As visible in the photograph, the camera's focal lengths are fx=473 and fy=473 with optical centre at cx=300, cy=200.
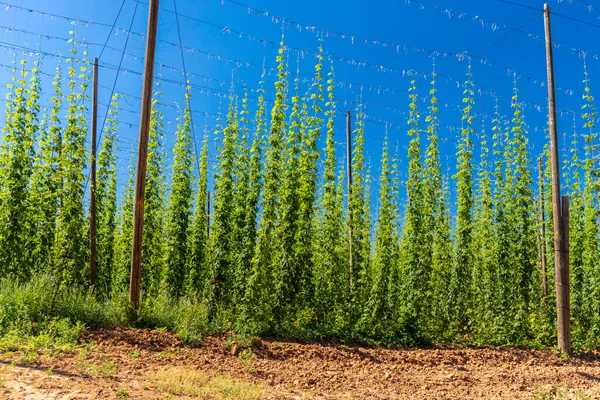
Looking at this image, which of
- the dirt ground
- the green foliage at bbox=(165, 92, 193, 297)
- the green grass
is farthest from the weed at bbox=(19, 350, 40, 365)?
the green foliage at bbox=(165, 92, 193, 297)

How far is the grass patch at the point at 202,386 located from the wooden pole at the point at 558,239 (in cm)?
668

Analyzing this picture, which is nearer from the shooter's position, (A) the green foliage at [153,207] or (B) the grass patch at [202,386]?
(B) the grass patch at [202,386]

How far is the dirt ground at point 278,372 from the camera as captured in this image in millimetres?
5488

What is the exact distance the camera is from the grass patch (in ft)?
18.1

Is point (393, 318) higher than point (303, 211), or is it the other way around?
point (303, 211)

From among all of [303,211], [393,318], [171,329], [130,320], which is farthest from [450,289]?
[130,320]

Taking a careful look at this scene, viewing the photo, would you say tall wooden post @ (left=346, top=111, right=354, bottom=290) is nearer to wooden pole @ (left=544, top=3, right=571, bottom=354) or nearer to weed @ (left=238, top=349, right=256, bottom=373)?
weed @ (left=238, top=349, right=256, bottom=373)

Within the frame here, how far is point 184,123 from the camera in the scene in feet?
38.1

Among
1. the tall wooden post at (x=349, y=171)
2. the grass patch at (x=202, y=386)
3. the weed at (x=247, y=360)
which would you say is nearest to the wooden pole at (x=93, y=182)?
the weed at (x=247, y=360)

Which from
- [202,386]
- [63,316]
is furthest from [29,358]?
[202,386]

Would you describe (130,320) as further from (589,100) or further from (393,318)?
(589,100)

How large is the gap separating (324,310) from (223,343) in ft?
8.27

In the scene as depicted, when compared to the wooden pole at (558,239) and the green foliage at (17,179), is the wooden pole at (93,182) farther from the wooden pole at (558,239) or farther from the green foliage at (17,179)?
the wooden pole at (558,239)

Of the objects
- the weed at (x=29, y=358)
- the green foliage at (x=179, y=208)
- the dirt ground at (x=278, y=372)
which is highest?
the green foliage at (x=179, y=208)
